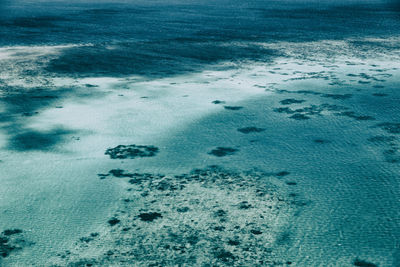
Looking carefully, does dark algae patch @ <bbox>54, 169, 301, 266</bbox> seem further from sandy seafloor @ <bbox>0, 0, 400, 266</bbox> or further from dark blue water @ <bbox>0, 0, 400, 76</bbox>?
dark blue water @ <bbox>0, 0, 400, 76</bbox>

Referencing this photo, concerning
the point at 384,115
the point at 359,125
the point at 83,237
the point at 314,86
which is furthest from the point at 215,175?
the point at 314,86

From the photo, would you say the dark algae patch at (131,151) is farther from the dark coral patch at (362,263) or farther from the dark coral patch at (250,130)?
the dark coral patch at (362,263)

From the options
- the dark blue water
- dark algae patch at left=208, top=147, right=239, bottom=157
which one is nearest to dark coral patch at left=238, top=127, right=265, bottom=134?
dark algae patch at left=208, top=147, right=239, bottom=157

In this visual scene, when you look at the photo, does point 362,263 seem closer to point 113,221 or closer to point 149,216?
point 149,216

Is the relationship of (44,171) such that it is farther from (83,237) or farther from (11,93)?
(11,93)

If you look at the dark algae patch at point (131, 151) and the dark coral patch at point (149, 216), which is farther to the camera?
the dark algae patch at point (131, 151)

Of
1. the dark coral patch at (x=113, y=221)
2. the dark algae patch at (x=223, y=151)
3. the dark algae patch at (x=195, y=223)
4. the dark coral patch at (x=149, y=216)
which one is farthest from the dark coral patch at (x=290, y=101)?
the dark coral patch at (x=113, y=221)

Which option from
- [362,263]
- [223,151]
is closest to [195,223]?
[362,263]

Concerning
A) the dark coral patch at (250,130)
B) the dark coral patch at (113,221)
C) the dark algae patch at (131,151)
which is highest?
the dark coral patch at (250,130)
